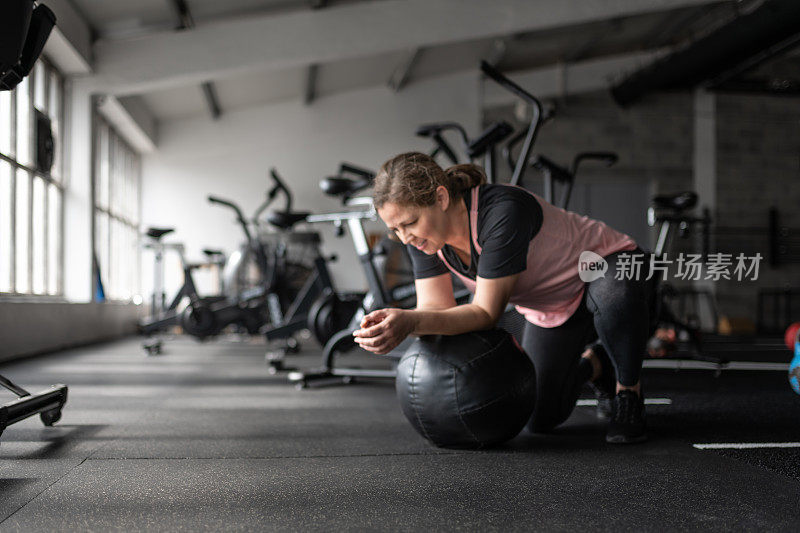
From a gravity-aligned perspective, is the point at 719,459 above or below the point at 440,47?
below

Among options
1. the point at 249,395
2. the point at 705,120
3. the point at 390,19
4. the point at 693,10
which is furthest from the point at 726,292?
the point at 249,395

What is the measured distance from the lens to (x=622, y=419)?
1992mm

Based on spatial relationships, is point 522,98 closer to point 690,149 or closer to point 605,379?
point 605,379

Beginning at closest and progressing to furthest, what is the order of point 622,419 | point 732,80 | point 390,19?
point 622,419 → point 390,19 → point 732,80

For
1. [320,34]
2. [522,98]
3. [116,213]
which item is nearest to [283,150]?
[116,213]

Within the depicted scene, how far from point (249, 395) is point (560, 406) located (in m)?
1.63

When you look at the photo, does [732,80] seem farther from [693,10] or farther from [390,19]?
[390,19]

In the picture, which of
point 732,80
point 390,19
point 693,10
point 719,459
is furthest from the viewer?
point 732,80

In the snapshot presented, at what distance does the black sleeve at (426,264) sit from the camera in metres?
1.95

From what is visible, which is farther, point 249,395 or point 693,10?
point 693,10

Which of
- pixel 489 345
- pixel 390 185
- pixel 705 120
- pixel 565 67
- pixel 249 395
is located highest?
pixel 565 67

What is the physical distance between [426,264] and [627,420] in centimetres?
77

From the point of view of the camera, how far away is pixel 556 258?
1.93m

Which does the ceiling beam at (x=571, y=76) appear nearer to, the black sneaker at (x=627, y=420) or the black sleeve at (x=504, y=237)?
the black sneaker at (x=627, y=420)
